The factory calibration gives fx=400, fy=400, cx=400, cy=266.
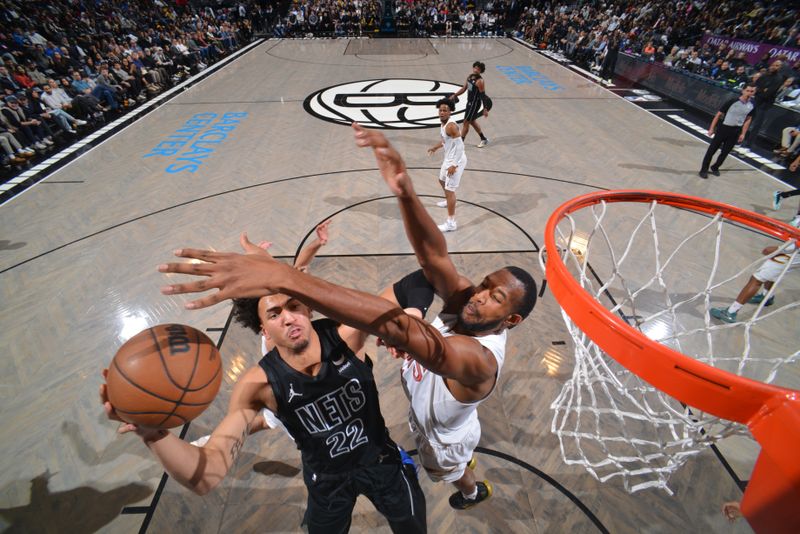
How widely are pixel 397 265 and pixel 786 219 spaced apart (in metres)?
5.82

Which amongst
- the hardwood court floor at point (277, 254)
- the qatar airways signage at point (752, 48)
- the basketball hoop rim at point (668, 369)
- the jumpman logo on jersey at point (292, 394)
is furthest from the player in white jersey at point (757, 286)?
the qatar airways signage at point (752, 48)

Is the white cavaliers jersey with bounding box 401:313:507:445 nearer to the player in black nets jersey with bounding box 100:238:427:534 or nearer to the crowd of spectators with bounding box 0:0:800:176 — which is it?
the player in black nets jersey with bounding box 100:238:427:534

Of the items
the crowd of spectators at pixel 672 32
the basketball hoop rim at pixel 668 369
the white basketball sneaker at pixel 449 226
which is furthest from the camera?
the crowd of spectators at pixel 672 32

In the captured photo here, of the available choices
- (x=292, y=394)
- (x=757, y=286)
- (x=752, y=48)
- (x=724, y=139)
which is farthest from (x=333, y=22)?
(x=292, y=394)

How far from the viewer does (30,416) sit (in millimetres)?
3373

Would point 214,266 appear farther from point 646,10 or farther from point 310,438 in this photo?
point 646,10

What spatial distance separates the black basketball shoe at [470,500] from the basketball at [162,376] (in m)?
1.80

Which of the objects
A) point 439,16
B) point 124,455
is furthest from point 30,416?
point 439,16

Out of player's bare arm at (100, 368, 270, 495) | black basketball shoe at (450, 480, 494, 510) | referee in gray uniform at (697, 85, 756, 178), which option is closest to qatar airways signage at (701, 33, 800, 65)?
referee in gray uniform at (697, 85, 756, 178)

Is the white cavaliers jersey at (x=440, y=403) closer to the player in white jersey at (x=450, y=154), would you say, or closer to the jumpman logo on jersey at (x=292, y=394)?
the jumpman logo on jersey at (x=292, y=394)

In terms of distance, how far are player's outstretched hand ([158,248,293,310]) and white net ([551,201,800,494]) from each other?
201 centimetres

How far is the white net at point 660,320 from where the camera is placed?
107 inches

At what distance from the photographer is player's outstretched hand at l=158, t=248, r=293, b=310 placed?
0.90 meters

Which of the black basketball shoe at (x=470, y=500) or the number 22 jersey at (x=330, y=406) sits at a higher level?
the number 22 jersey at (x=330, y=406)
